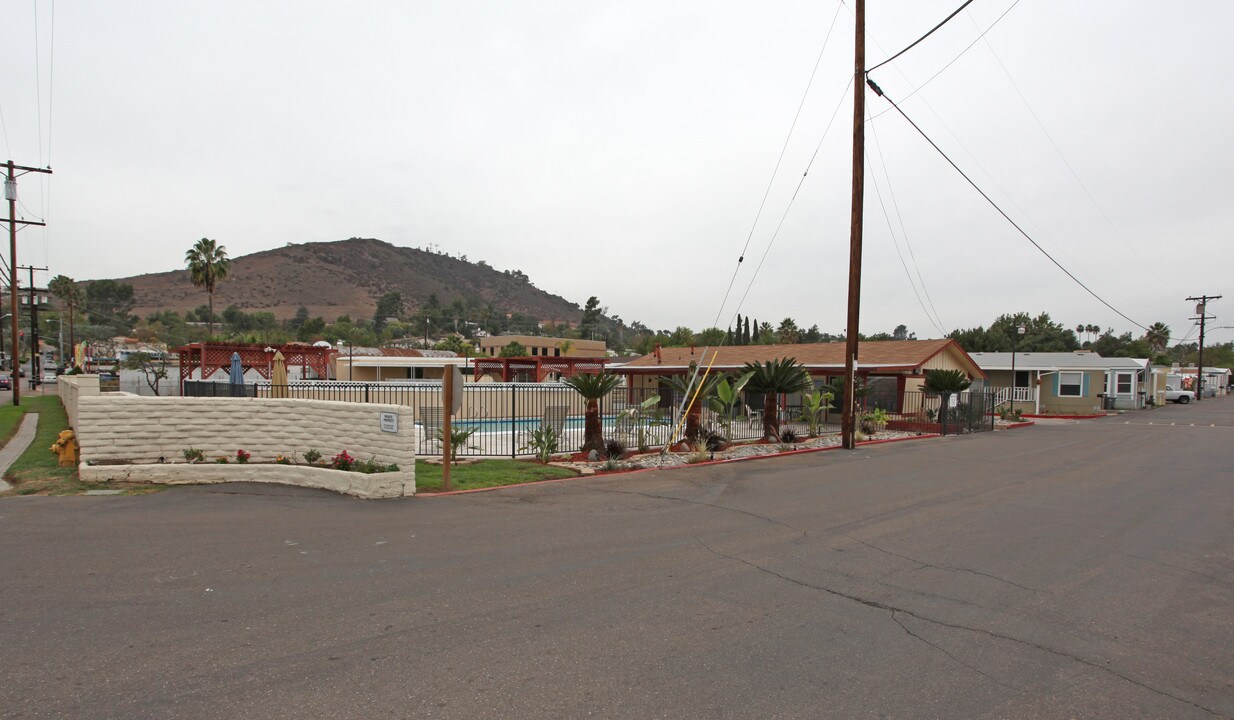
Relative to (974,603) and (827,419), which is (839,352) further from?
(974,603)

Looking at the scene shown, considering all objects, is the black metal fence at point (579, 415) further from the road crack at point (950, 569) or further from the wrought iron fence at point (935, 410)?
the road crack at point (950, 569)

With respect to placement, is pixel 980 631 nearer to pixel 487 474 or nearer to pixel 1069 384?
pixel 487 474

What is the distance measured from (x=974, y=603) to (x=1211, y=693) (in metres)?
1.63

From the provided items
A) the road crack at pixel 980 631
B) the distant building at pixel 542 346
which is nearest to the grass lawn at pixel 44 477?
the road crack at pixel 980 631

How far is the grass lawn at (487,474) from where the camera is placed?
1067 centimetres

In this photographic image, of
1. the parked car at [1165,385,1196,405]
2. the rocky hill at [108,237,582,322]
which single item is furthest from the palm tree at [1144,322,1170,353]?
the rocky hill at [108,237,582,322]

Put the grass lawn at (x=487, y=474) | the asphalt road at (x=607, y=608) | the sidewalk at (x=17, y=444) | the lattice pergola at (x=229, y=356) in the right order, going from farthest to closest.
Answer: the lattice pergola at (x=229, y=356) → the sidewalk at (x=17, y=444) → the grass lawn at (x=487, y=474) → the asphalt road at (x=607, y=608)

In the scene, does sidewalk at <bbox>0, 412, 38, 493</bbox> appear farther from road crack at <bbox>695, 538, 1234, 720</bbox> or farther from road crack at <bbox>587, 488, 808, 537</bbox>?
road crack at <bbox>695, 538, 1234, 720</bbox>

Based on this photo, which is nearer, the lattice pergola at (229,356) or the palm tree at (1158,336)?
the lattice pergola at (229,356)

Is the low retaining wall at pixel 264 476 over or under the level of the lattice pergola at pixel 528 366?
under

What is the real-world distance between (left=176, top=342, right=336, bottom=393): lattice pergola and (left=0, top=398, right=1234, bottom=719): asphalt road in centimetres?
2600

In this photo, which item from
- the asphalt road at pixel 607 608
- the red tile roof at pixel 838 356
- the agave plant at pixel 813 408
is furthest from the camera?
the red tile roof at pixel 838 356

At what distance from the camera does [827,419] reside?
2753 cm

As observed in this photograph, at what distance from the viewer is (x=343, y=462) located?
10.1m
